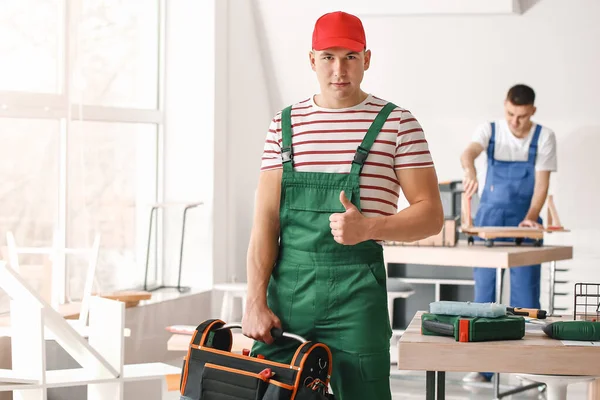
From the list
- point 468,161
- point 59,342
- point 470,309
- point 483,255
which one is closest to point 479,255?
point 483,255

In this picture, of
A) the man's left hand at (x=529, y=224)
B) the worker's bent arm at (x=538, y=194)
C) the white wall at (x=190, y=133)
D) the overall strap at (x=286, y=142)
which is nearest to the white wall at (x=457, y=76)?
the white wall at (x=190, y=133)

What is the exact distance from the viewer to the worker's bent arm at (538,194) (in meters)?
4.88

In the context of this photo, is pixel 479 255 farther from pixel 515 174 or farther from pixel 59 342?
pixel 59 342

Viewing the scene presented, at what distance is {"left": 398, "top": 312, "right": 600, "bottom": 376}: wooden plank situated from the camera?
1981mm

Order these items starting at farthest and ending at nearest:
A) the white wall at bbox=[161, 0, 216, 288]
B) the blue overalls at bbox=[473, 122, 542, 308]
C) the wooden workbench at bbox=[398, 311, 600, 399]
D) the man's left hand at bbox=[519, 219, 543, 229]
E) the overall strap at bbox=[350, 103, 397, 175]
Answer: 1. the white wall at bbox=[161, 0, 216, 288]
2. the blue overalls at bbox=[473, 122, 542, 308]
3. the man's left hand at bbox=[519, 219, 543, 229]
4. the overall strap at bbox=[350, 103, 397, 175]
5. the wooden workbench at bbox=[398, 311, 600, 399]

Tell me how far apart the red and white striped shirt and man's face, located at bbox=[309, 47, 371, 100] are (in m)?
0.04

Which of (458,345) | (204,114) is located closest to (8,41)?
(204,114)

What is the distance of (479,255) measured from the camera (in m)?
4.30

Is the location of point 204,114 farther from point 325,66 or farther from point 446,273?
point 325,66

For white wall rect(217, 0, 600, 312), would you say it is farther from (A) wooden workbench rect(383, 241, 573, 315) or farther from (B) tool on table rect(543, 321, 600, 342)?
(B) tool on table rect(543, 321, 600, 342)

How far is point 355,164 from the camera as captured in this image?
2.09 meters

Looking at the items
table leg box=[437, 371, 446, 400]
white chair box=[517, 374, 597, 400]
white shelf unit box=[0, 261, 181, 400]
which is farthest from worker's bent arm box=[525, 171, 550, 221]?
table leg box=[437, 371, 446, 400]

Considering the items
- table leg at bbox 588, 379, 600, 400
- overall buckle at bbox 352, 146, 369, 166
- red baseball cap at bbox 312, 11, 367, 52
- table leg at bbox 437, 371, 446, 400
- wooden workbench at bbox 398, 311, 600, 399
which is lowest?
table leg at bbox 588, 379, 600, 400

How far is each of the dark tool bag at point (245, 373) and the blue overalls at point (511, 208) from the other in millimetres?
2910
